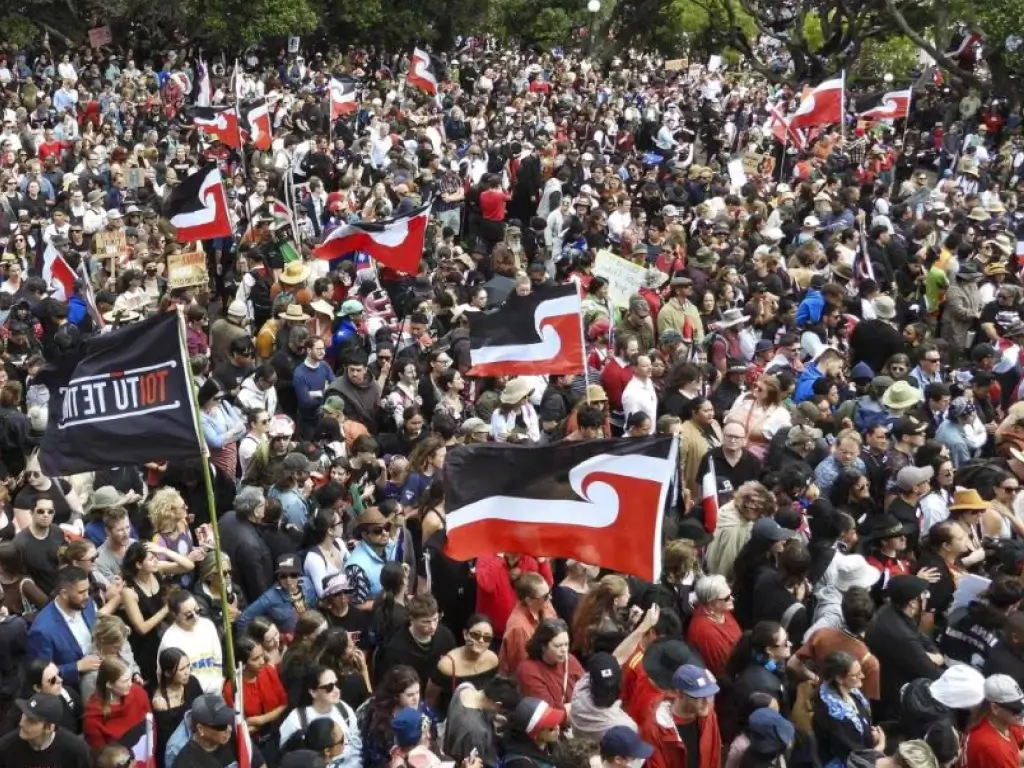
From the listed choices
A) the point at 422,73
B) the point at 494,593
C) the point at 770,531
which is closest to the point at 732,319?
the point at 770,531

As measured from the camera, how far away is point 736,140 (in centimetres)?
2692

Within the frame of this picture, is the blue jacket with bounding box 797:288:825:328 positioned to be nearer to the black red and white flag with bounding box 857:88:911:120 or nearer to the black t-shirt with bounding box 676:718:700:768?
the black t-shirt with bounding box 676:718:700:768

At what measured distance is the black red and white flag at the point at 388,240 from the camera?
1285cm

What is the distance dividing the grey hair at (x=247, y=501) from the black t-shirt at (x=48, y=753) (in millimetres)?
2380

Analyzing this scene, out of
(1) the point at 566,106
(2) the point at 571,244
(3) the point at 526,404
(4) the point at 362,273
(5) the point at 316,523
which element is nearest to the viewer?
(5) the point at 316,523

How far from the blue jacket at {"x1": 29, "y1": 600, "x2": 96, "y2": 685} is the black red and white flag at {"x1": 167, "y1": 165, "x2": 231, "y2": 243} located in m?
6.98

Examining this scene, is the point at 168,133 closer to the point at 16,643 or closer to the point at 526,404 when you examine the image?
the point at 526,404

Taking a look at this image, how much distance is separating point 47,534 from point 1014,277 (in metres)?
10.8

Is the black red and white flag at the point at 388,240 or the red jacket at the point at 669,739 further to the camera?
the black red and white flag at the point at 388,240

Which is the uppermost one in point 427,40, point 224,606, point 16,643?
point 224,606

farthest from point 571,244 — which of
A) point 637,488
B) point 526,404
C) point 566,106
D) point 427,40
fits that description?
point 427,40

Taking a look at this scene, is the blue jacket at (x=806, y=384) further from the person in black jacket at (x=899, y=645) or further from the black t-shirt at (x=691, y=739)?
the black t-shirt at (x=691, y=739)

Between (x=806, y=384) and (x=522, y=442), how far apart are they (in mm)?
2652

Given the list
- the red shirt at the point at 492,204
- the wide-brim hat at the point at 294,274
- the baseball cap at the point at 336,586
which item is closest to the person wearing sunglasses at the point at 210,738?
the baseball cap at the point at 336,586
